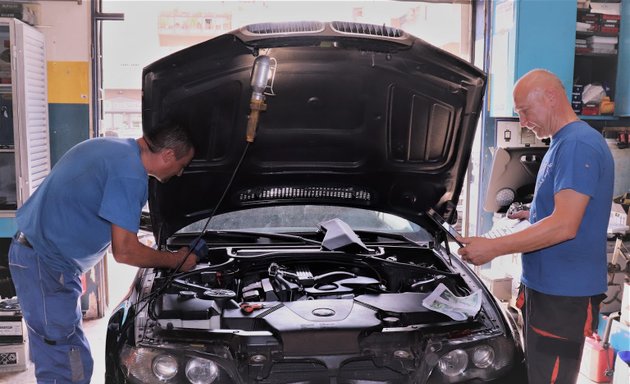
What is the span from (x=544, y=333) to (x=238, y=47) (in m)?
1.72

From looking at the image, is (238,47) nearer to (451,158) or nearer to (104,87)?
(451,158)

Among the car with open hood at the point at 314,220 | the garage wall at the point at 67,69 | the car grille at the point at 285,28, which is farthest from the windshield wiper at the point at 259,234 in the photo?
the garage wall at the point at 67,69

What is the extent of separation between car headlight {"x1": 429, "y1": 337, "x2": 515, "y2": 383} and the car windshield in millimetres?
1031

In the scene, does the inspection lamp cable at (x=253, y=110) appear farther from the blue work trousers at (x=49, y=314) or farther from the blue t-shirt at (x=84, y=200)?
the blue work trousers at (x=49, y=314)

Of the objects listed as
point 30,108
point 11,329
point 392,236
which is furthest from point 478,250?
point 30,108

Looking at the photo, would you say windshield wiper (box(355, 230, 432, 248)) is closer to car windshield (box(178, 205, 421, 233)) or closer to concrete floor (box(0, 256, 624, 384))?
car windshield (box(178, 205, 421, 233))

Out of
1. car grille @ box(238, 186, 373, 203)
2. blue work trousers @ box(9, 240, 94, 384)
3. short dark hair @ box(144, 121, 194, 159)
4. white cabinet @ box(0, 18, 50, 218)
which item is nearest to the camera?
short dark hair @ box(144, 121, 194, 159)

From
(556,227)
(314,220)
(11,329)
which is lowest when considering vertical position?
(11,329)

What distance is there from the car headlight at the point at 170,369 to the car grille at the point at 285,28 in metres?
1.21

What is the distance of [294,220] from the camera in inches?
122

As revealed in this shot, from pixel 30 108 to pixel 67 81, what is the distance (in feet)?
1.67

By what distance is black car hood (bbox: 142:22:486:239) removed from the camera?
2330 millimetres

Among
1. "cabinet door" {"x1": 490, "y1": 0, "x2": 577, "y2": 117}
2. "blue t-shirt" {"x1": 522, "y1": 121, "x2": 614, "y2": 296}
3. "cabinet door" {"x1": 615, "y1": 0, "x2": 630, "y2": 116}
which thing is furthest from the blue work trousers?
"cabinet door" {"x1": 615, "y1": 0, "x2": 630, "y2": 116}

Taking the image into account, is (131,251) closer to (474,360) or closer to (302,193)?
(302,193)
